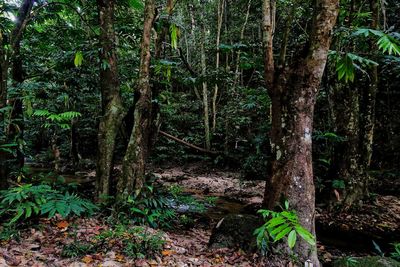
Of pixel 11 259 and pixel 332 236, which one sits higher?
pixel 11 259

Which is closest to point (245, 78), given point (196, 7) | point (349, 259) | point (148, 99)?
point (196, 7)

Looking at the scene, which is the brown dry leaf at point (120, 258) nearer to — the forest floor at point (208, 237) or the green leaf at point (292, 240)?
the forest floor at point (208, 237)

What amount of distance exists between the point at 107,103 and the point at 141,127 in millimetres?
878

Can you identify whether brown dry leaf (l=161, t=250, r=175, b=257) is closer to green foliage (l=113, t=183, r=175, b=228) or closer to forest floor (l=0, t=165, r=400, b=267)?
forest floor (l=0, t=165, r=400, b=267)

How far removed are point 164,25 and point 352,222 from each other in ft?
20.7

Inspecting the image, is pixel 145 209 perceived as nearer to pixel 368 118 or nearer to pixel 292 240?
pixel 292 240

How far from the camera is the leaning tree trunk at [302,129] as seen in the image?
162 inches

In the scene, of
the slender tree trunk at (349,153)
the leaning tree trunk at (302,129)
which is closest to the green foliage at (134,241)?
the leaning tree trunk at (302,129)

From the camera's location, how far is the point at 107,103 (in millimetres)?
5777

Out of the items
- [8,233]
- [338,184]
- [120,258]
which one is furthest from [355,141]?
[8,233]

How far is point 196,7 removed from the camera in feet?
51.2

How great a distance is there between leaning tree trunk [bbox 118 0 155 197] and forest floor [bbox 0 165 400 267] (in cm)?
88

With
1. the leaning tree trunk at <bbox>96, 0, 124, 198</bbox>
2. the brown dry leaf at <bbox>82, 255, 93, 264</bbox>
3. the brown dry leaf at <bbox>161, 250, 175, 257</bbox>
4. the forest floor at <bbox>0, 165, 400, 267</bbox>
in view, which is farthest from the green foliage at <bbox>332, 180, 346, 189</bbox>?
Result: the brown dry leaf at <bbox>82, 255, 93, 264</bbox>

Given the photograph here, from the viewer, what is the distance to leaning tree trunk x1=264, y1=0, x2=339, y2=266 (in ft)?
13.5
